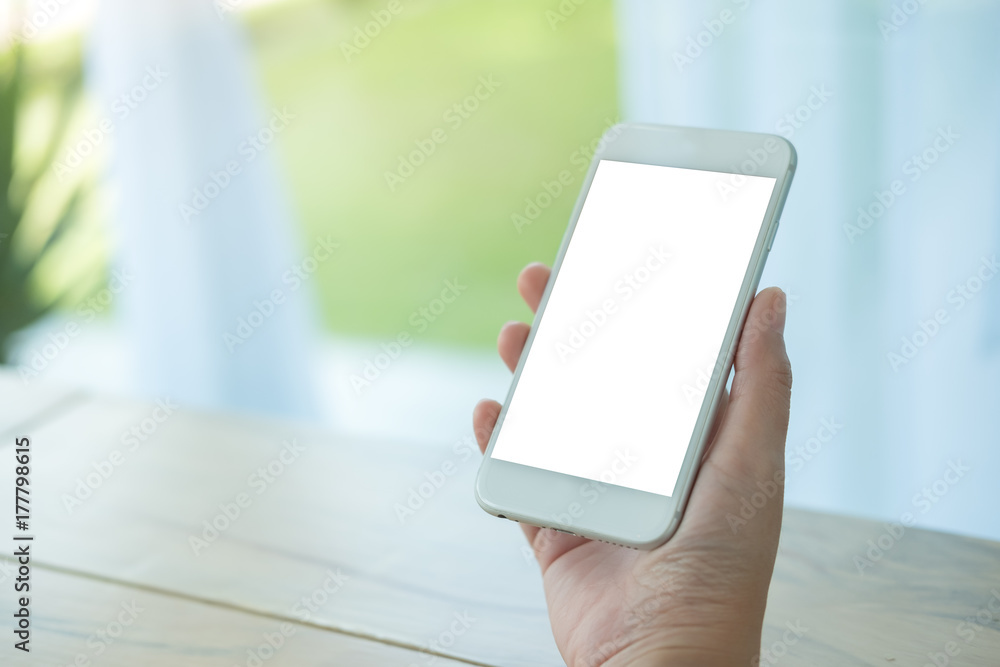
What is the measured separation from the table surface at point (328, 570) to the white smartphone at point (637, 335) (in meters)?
0.09

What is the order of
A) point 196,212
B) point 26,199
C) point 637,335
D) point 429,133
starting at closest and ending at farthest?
point 637,335
point 196,212
point 26,199
point 429,133

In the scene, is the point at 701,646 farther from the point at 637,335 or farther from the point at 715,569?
the point at 637,335

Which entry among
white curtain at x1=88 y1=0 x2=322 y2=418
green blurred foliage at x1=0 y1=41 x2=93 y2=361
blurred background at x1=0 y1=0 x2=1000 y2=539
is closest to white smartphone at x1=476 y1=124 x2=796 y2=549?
blurred background at x1=0 y1=0 x2=1000 y2=539

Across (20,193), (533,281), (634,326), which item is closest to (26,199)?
(20,193)

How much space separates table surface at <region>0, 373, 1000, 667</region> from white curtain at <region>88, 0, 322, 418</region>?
0.73 metres

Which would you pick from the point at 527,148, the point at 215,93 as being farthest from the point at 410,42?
the point at 215,93

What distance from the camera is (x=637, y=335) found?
612 millimetres

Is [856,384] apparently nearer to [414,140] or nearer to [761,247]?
[761,247]

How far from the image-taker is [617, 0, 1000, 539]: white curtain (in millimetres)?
1031

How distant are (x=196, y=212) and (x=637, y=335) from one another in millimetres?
1052

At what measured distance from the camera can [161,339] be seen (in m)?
1.60

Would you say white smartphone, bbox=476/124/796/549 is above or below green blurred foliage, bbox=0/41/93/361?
above

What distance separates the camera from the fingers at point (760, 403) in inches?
21.0

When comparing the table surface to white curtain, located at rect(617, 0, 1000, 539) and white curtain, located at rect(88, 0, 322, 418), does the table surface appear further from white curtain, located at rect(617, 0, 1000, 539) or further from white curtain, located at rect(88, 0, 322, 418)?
Result: white curtain, located at rect(88, 0, 322, 418)
